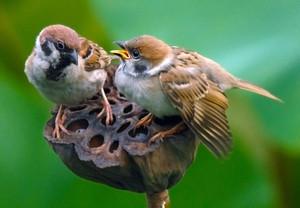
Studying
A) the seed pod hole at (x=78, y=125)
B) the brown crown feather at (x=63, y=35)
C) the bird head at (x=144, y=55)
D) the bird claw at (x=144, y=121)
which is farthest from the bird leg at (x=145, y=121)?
the brown crown feather at (x=63, y=35)

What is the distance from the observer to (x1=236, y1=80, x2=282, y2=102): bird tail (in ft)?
6.70

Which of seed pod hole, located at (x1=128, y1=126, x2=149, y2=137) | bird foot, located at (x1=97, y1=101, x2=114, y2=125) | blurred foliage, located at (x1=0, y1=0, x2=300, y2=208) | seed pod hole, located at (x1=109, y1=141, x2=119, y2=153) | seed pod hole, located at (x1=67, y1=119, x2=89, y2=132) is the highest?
bird foot, located at (x1=97, y1=101, x2=114, y2=125)

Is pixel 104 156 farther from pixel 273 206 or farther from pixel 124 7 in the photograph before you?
pixel 273 206

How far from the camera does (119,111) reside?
1.87 metres

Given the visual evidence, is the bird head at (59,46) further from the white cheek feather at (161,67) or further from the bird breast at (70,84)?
the white cheek feather at (161,67)

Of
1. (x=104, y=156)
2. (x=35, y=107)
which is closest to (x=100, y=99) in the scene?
(x=104, y=156)

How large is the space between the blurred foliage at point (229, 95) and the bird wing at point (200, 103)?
7 centimetres

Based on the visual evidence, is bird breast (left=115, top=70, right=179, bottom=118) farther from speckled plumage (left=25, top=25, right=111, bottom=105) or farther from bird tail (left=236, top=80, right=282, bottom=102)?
bird tail (left=236, top=80, right=282, bottom=102)

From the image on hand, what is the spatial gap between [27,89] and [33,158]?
0.81 ft

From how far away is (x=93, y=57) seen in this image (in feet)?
7.45

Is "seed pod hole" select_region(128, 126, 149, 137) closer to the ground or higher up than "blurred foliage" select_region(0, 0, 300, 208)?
higher up

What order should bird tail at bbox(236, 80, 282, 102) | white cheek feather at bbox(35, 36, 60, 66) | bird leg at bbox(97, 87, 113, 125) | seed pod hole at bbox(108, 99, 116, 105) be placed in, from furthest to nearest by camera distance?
white cheek feather at bbox(35, 36, 60, 66) → bird tail at bbox(236, 80, 282, 102) → seed pod hole at bbox(108, 99, 116, 105) → bird leg at bbox(97, 87, 113, 125)

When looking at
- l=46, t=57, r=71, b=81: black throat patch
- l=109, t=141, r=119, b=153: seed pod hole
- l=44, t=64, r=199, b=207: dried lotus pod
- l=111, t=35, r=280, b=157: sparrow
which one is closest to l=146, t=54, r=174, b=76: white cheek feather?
l=111, t=35, r=280, b=157: sparrow

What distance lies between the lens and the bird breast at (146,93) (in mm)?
1923
